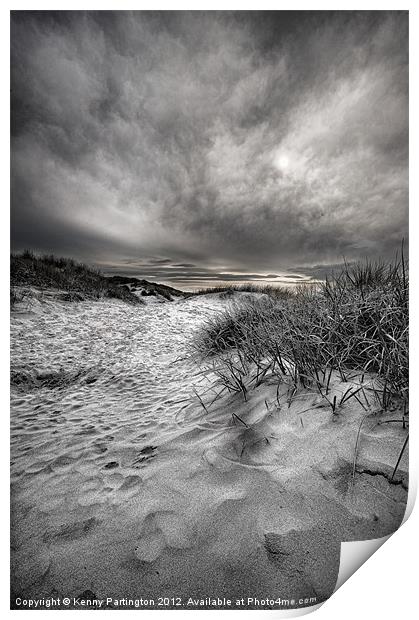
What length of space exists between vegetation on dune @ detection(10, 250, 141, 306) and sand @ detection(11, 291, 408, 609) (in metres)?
0.18

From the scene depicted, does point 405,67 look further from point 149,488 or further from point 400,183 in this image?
point 149,488

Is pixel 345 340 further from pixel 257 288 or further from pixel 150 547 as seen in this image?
pixel 150 547

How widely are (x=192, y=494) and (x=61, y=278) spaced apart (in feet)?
5.07

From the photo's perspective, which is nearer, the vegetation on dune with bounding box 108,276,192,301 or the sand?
the sand

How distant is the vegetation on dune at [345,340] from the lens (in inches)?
49.2

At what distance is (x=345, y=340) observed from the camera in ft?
4.87

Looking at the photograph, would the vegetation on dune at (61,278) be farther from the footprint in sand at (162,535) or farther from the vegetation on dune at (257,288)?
the footprint in sand at (162,535)

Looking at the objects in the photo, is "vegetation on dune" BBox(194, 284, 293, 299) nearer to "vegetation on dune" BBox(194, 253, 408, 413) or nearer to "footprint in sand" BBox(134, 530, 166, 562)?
"vegetation on dune" BBox(194, 253, 408, 413)

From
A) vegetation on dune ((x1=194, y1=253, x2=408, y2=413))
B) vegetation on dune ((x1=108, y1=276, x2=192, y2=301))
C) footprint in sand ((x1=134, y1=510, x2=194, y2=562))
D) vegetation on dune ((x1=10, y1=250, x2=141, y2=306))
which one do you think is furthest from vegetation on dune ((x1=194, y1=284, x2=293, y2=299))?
footprint in sand ((x1=134, y1=510, x2=194, y2=562))

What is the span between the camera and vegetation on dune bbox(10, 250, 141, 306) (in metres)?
1.47

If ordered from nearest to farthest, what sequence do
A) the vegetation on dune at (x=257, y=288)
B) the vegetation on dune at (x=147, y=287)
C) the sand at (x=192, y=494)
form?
the sand at (x=192, y=494) < the vegetation on dune at (x=147, y=287) < the vegetation on dune at (x=257, y=288)

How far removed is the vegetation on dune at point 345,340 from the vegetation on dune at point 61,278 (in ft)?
3.04

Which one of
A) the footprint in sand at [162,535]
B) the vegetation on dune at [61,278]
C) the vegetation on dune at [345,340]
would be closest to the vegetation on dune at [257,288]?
the vegetation on dune at [345,340]
